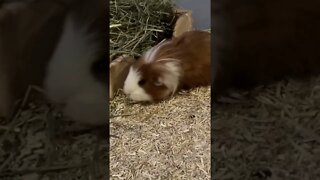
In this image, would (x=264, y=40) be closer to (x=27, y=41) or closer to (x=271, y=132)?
(x=271, y=132)

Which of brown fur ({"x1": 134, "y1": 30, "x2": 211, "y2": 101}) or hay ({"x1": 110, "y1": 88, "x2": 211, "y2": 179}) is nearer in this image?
hay ({"x1": 110, "y1": 88, "x2": 211, "y2": 179})

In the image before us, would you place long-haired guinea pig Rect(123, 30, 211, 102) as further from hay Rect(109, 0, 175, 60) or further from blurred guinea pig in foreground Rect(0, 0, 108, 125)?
blurred guinea pig in foreground Rect(0, 0, 108, 125)

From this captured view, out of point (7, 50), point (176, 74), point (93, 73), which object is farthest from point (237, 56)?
point (176, 74)

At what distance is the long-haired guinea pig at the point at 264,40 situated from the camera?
757 millimetres

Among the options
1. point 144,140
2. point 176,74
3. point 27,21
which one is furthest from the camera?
point 176,74

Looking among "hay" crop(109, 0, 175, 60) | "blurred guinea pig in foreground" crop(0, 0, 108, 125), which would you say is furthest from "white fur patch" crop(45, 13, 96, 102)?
"hay" crop(109, 0, 175, 60)

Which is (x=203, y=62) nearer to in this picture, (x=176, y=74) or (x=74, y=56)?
(x=176, y=74)

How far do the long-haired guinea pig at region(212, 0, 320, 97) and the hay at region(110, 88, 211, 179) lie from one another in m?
0.62

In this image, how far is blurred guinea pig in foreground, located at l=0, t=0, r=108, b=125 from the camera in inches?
28.6

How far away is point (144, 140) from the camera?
1.67m

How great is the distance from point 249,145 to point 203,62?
129cm

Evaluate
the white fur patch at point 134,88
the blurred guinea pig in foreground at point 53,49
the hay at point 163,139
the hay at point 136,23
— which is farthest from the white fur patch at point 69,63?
the hay at point 136,23

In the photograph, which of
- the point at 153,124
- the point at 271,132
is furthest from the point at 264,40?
the point at 153,124

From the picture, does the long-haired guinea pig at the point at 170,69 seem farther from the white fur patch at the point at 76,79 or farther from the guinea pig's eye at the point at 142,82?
the white fur patch at the point at 76,79
